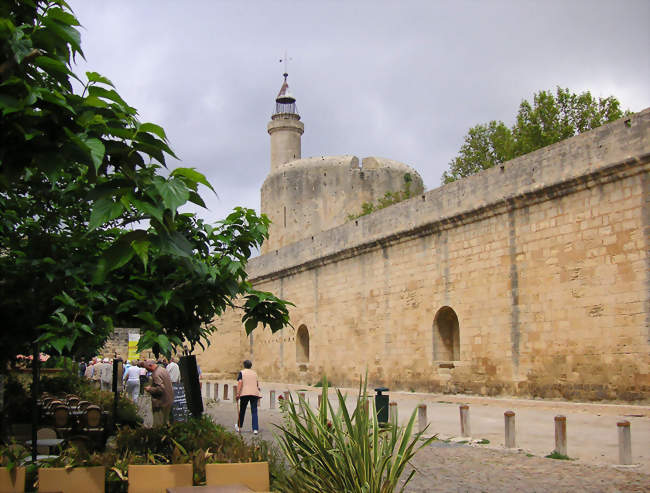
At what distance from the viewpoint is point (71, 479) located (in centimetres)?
464

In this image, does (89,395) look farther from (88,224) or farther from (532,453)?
(88,224)

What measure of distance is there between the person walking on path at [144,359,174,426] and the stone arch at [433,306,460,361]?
8660 mm

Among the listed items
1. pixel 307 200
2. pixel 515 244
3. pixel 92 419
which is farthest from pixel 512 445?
pixel 307 200

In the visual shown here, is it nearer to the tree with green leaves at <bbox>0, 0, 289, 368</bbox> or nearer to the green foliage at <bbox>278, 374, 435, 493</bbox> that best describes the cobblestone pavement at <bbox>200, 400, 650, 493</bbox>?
the green foliage at <bbox>278, 374, 435, 493</bbox>

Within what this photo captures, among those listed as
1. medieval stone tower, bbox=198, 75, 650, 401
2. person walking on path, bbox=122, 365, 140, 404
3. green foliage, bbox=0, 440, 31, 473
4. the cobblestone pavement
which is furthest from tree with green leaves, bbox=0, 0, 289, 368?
person walking on path, bbox=122, 365, 140, 404

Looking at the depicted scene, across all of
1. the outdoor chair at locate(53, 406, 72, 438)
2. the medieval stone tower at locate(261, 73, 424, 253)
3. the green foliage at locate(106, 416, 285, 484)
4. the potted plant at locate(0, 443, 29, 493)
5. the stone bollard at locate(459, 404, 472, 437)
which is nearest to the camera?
the potted plant at locate(0, 443, 29, 493)

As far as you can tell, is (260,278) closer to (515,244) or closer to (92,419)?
(515,244)

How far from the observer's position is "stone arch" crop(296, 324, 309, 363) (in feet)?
81.8

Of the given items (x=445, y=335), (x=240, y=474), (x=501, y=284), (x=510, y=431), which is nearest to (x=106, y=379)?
(x=445, y=335)

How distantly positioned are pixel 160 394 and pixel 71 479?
5.66 meters

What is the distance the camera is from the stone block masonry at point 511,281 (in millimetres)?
12672

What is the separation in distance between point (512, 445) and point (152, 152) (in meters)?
7.55

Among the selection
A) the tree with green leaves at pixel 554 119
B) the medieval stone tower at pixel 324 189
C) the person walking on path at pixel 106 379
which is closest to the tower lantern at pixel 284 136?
the medieval stone tower at pixel 324 189

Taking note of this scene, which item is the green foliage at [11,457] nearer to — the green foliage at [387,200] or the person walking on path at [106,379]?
the person walking on path at [106,379]
